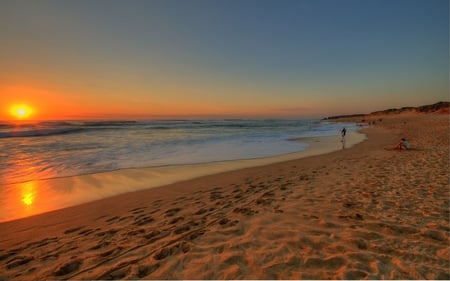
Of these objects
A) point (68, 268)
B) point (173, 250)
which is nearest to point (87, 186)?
point (68, 268)

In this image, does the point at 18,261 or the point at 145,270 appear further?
the point at 18,261

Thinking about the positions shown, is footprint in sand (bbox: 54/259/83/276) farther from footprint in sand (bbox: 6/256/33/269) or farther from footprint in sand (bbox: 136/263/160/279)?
footprint in sand (bbox: 136/263/160/279)

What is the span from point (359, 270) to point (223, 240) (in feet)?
6.41

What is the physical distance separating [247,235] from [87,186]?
6.16 m

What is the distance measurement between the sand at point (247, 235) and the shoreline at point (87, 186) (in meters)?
0.63


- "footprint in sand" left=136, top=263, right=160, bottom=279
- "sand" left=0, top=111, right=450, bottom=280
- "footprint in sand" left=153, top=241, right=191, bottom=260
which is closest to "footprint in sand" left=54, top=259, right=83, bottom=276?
"sand" left=0, top=111, right=450, bottom=280

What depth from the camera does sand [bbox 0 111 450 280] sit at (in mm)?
3157

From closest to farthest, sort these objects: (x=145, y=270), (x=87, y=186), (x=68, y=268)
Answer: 1. (x=145, y=270)
2. (x=68, y=268)
3. (x=87, y=186)

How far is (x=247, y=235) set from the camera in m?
4.00

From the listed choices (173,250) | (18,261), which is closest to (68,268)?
(18,261)

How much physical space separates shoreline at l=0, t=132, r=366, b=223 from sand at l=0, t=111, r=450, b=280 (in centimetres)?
63

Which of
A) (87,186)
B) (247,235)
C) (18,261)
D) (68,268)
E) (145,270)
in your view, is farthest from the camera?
(87,186)

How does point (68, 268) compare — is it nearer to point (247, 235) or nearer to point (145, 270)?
point (145, 270)

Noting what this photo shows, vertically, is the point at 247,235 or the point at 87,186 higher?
the point at 87,186
